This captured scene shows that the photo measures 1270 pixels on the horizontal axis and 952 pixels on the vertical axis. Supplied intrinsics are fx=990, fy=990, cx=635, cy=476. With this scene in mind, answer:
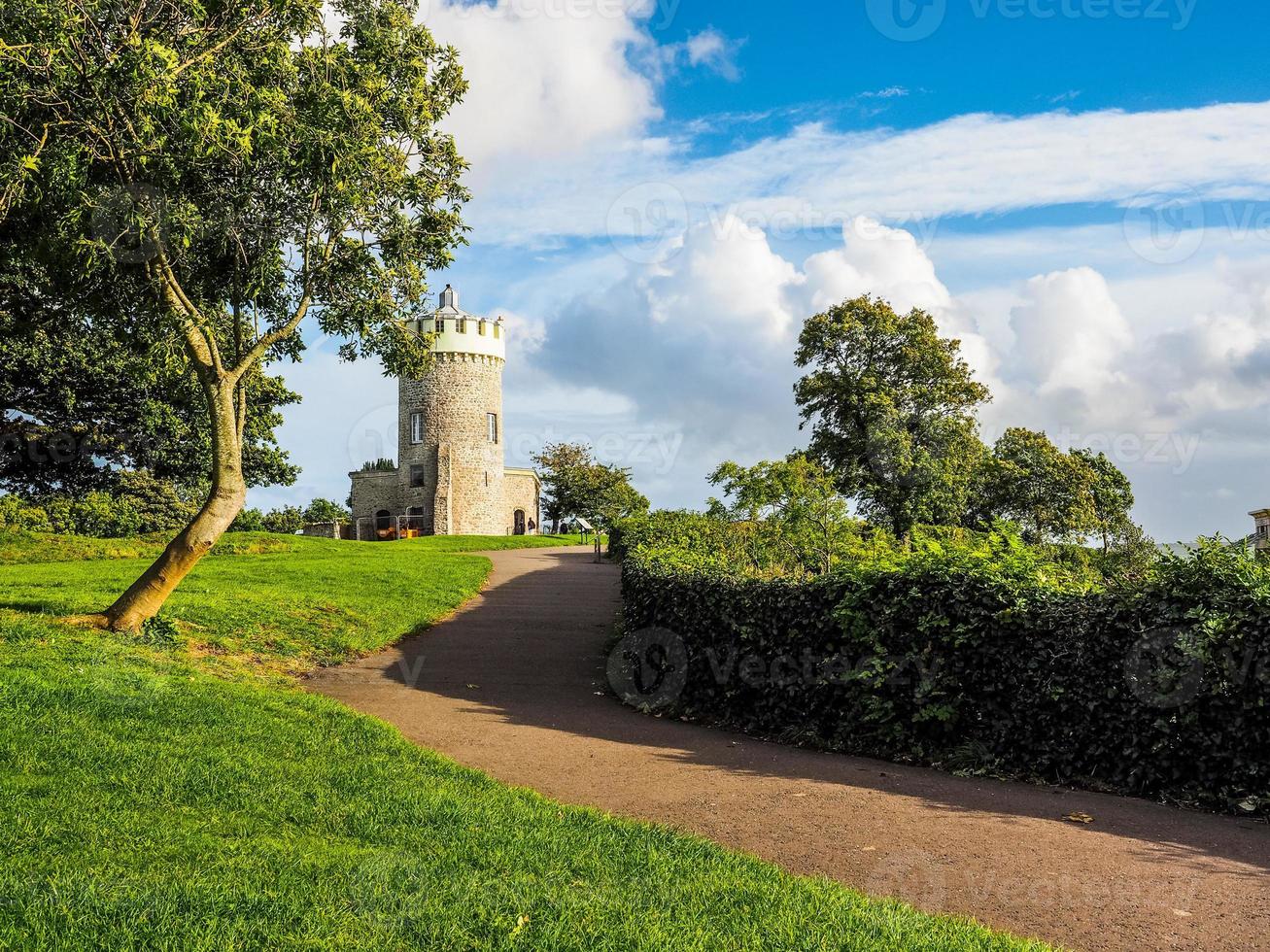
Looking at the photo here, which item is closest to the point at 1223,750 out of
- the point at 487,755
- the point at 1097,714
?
the point at 1097,714

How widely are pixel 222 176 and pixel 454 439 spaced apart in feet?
144

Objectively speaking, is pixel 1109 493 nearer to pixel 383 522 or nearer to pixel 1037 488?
pixel 1037 488

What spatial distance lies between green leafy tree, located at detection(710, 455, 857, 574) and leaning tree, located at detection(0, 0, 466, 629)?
6.39m

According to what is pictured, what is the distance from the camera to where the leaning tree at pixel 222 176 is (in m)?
12.1

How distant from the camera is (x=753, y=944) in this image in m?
4.61

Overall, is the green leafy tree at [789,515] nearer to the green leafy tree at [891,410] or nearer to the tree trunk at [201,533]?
the tree trunk at [201,533]

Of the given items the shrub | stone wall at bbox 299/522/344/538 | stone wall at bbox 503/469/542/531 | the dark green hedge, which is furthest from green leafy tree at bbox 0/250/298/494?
the dark green hedge

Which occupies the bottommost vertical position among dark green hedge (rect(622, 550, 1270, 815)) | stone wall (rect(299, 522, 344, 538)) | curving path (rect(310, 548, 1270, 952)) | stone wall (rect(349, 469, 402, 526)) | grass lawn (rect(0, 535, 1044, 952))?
curving path (rect(310, 548, 1270, 952))

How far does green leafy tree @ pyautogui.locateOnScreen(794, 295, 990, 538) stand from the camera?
122 ft

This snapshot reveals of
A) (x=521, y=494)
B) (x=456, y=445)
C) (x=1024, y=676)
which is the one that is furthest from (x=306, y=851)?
(x=521, y=494)

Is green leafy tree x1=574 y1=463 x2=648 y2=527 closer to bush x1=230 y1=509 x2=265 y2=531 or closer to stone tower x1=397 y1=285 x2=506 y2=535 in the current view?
stone tower x1=397 y1=285 x2=506 y2=535

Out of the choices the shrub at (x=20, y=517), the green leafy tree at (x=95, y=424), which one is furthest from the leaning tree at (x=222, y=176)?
the green leafy tree at (x=95, y=424)

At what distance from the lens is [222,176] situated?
1446 centimetres

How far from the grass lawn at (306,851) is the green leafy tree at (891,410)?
29622mm
